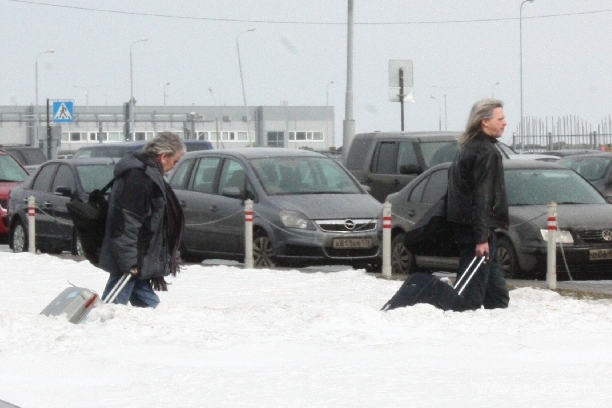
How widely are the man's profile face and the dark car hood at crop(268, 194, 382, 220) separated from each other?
698 cm

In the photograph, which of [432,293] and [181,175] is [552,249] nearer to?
[432,293]

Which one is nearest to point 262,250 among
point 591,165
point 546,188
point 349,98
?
point 546,188

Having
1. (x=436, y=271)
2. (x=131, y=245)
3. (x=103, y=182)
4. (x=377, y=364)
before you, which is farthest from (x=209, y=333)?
(x=103, y=182)

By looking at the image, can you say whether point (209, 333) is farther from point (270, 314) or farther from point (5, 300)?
point (5, 300)

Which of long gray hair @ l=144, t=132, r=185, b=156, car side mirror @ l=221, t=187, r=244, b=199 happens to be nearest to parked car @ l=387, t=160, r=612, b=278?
car side mirror @ l=221, t=187, r=244, b=199

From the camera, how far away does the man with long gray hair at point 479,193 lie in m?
9.71

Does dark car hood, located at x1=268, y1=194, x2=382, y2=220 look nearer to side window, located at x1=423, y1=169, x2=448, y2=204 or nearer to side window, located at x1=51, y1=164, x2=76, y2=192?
side window, located at x1=423, y1=169, x2=448, y2=204

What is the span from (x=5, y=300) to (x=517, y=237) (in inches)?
204

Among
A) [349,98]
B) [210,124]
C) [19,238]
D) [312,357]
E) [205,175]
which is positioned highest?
[349,98]

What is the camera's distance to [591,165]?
81.9 ft

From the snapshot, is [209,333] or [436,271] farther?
[436,271]

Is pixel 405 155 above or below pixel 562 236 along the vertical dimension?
above

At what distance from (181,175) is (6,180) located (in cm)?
A: 718

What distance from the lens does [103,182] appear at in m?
20.5
